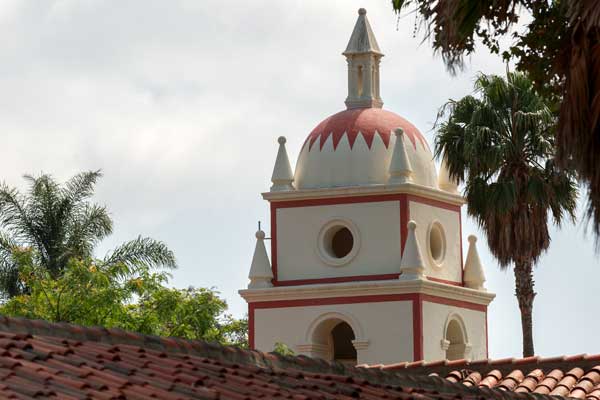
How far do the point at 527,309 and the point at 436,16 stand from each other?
94.6ft

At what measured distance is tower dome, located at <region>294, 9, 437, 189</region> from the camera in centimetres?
4706

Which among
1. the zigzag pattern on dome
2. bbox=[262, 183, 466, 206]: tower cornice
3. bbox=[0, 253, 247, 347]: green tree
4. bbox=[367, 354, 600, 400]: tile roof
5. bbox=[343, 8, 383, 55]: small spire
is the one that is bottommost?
bbox=[367, 354, 600, 400]: tile roof

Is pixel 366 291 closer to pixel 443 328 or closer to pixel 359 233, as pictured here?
pixel 359 233

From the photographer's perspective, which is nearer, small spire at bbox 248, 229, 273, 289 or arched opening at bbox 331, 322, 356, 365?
small spire at bbox 248, 229, 273, 289

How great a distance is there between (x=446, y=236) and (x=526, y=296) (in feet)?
14.9

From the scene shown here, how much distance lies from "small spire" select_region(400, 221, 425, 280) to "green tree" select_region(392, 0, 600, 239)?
28602mm

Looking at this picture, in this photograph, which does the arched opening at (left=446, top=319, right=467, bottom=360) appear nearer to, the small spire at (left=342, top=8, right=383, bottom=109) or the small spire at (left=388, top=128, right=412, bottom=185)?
the small spire at (left=388, top=128, right=412, bottom=185)

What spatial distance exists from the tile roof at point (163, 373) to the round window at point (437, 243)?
30238mm

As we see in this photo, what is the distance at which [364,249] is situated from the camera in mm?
46688

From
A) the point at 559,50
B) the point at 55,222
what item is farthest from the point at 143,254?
the point at 559,50

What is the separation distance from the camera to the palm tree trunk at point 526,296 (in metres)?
42.9

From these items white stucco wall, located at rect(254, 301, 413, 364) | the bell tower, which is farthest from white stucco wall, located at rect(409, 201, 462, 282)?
white stucco wall, located at rect(254, 301, 413, 364)

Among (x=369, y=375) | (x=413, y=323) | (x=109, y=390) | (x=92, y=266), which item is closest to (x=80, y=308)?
(x=92, y=266)

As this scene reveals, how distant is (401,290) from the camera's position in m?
45.5
